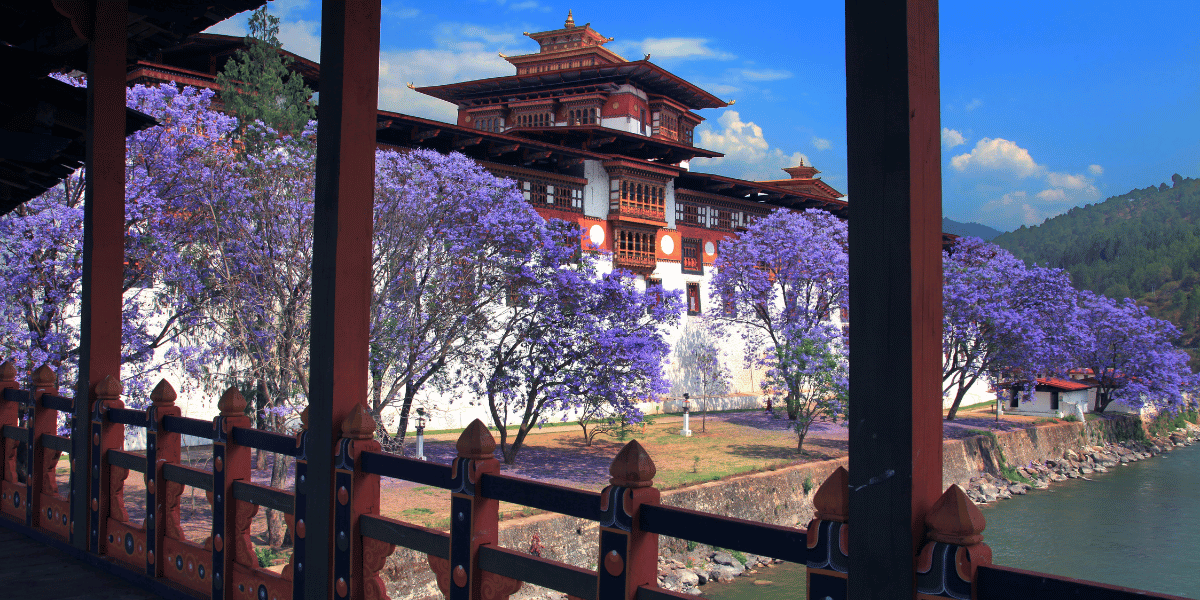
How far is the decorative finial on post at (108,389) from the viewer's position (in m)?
5.03

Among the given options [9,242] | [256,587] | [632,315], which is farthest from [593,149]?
[256,587]

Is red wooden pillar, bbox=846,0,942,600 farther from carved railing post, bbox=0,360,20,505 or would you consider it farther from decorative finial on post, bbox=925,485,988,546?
carved railing post, bbox=0,360,20,505

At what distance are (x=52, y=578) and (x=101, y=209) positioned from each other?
2310mm

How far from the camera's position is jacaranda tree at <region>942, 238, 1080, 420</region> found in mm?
24156

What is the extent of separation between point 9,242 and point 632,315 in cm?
1105

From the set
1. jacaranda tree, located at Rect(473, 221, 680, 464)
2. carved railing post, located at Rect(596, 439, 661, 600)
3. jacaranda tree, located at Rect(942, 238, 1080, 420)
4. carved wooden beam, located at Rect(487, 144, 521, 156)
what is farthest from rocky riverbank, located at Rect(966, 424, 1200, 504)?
carved railing post, located at Rect(596, 439, 661, 600)

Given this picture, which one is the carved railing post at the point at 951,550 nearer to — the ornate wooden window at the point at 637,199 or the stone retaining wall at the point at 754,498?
the stone retaining wall at the point at 754,498

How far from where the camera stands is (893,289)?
75.2 inches

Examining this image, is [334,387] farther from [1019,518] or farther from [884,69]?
[1019,518]

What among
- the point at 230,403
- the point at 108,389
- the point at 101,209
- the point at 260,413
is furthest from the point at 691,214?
the point at 230,403

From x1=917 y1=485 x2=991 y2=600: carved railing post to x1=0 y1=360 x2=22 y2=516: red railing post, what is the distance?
6.51m

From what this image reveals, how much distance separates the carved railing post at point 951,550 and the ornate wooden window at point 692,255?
2685 centimetres

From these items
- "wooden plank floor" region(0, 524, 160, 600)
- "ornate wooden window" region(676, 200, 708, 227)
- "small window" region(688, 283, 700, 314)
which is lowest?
"wooden plank floor" region(0, 524, 160, 600)

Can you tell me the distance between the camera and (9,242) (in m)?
10.8
